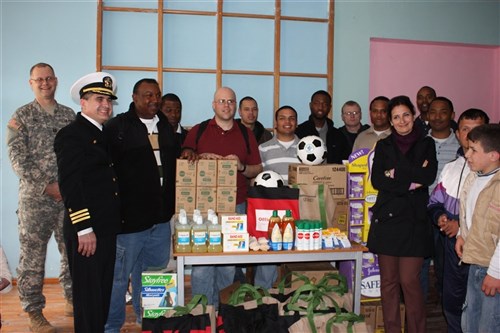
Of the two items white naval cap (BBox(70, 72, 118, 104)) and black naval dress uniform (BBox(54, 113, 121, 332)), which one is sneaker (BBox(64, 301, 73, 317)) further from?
white naval cap (BBox(70, 72, 118, 104))

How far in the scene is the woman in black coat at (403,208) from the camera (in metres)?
2.79

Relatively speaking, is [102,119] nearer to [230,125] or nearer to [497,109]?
[230,125]

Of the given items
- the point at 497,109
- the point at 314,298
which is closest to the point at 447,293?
the point at 314,298

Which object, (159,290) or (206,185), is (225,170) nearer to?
(206,185)

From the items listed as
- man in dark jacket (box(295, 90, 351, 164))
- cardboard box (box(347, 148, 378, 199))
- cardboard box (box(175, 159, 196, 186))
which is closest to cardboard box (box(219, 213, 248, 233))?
cardboard box (box(175, 159, 196, 186))

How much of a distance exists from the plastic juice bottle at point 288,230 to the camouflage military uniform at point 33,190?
6.04 ft

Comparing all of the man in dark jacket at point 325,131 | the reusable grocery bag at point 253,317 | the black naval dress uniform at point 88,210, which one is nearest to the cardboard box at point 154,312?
the black naval dress uniform at point 88,210

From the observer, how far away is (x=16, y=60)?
14.7 feet

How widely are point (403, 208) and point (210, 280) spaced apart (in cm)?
143

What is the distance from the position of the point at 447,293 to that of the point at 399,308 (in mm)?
325

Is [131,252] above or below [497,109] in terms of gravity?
below

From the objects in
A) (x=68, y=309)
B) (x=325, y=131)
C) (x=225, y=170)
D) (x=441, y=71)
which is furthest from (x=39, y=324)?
(x=441, y=71)

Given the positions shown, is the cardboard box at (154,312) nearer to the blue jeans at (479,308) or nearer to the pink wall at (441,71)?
the blue jeans at (479,308)

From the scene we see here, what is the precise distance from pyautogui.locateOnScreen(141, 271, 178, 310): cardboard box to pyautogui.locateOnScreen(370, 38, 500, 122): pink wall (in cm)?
351
